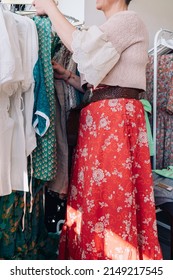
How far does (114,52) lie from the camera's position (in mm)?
790

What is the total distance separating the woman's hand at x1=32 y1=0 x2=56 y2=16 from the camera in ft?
2.60

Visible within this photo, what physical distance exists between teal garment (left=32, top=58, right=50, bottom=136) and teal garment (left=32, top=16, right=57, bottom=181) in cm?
3

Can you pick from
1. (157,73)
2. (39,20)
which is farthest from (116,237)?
(157,73)

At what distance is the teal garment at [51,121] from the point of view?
800 millimetres

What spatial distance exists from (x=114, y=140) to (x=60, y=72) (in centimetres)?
33

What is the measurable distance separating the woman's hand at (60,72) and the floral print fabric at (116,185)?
15 cm

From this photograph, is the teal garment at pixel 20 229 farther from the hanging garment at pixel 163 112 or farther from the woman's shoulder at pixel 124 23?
the hanging garment at pixel 163 112

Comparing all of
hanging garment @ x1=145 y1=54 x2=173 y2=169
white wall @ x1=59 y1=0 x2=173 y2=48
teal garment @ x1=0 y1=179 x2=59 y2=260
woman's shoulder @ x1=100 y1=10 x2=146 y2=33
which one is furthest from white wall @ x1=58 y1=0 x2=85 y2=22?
teal garment @ x1=0 y1=179 x2=59 y2=260

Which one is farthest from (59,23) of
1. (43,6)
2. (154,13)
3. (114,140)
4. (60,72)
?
(154,13)

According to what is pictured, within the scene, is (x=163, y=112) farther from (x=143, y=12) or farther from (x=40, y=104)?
(x=40, y=104)

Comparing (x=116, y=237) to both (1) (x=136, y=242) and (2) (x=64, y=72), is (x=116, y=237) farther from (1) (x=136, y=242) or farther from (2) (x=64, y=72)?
(2) (x=64, y=72)

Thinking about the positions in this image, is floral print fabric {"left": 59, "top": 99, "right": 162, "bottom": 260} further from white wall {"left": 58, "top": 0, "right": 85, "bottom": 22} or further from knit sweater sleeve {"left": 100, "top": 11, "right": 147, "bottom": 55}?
white wall {"left": 58, "top": 0, "right": 85, "bottom": 22}

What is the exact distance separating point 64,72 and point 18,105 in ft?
0.87

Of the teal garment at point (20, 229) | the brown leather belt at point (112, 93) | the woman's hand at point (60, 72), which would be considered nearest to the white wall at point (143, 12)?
the woman's hand at point (60, 72)
